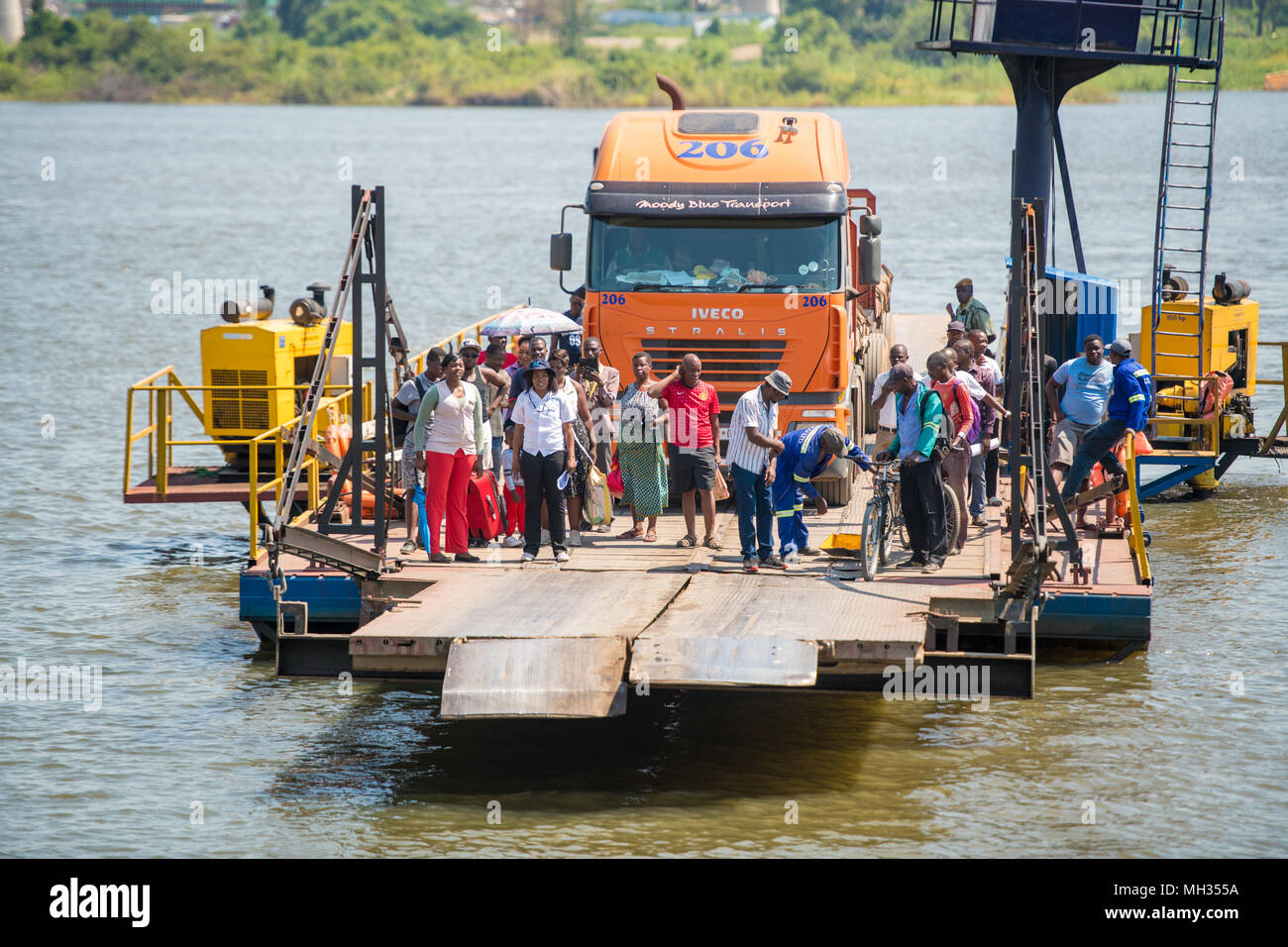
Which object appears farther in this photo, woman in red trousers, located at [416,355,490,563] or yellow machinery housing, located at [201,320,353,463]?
yellow machinery housing, located at [201,320,353,463]

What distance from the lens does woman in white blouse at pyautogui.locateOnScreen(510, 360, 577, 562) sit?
→ 13875mm

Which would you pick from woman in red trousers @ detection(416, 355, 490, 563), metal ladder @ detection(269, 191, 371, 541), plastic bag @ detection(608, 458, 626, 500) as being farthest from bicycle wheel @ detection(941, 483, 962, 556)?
metal ladder @ detection(269, 191, 371, 541)

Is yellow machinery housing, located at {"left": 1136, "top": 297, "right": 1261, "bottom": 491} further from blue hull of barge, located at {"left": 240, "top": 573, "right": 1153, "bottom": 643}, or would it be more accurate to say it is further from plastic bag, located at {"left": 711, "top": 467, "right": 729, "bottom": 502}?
plastic bag, located at {"left": 711, "top": 467, "right": 729, "bottom": 502}

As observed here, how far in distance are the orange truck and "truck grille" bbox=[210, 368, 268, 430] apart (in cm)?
463

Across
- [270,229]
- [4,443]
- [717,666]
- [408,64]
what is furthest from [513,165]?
[717,666]

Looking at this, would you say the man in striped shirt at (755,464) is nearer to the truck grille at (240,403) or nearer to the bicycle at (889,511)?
the bicycle at (889,511)

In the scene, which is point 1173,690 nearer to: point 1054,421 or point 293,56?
point 1054,421

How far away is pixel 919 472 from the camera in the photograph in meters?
13.6

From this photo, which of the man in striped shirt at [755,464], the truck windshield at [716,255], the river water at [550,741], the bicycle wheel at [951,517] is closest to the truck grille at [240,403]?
the river water at [550,741]

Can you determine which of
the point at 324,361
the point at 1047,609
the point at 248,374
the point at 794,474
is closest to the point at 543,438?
the point at 324,361

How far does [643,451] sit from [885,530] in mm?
2354

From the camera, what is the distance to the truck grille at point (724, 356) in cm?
1617

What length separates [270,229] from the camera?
63.0 meters

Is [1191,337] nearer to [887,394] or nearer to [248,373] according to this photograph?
[887,394]
